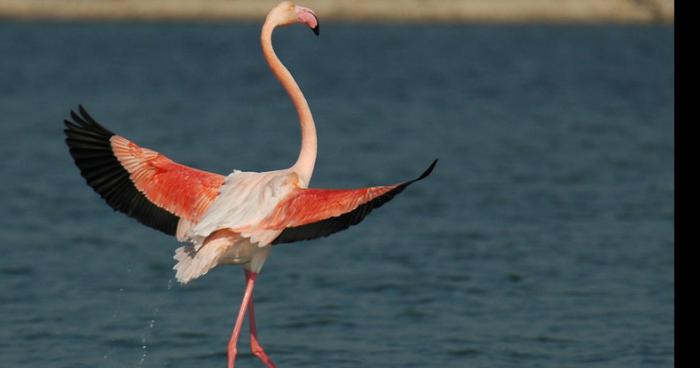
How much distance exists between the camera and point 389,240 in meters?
13.1

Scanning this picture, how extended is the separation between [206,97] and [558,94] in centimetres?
826

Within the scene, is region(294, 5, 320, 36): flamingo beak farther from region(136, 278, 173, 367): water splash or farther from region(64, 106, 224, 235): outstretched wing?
region(136, 278, 173, 367): water splash

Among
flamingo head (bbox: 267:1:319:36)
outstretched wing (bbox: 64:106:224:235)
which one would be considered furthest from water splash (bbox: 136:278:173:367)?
flamingo head (bbox: 267:1:319:36)

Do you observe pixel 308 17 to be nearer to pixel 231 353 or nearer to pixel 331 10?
pixel 231 353

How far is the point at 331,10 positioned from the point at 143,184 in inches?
2523

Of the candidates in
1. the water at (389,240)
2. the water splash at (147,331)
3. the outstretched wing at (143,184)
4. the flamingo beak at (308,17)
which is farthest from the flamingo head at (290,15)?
the water splash at (147,331)

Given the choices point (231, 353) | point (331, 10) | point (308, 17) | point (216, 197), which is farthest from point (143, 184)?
point (331, 10)

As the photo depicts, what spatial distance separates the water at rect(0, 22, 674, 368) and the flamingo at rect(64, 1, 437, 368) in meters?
1.70

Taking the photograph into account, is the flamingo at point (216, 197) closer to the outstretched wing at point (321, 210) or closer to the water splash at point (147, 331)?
the outstretched wing at point (321, 210)

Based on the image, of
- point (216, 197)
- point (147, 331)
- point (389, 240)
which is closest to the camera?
point (216, 197)

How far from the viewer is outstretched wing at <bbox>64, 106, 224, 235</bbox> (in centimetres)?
706

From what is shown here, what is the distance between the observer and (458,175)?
58.5 ft

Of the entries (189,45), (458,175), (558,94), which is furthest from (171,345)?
(189,45)

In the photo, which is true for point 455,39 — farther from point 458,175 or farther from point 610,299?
point 610,299
